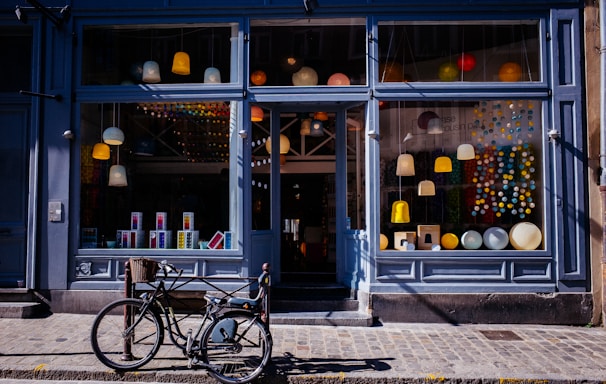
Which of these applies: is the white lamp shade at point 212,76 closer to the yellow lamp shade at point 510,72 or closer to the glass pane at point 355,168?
the glass pane at point 355,168

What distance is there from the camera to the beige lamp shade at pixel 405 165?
319 inches

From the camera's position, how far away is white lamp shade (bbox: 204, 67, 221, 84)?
8188 millimetres

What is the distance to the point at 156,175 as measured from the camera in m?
8.32

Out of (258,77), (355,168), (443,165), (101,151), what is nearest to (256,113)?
(258,77)

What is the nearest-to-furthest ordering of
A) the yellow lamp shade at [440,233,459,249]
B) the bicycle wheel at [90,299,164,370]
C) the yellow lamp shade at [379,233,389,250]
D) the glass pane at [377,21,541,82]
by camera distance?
1. the bicycle wheel at [90,299,164,370]
2. the yellow lamp shade at [379,233,389,250]
3. the yellow lamp shade at [440,233,459,249]
4. the glass pane at [377,21,541,82]

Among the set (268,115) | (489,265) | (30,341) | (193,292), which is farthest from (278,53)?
(30,341)

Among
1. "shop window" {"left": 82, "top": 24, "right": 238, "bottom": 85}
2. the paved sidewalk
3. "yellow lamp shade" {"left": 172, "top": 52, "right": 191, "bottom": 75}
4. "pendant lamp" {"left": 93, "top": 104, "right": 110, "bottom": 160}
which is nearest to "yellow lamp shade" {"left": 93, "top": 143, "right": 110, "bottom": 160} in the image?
"pendant lamp" {"left": 93, "top": 104, "right": 110, "bottom": 160}

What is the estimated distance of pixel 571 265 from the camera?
7543 mm

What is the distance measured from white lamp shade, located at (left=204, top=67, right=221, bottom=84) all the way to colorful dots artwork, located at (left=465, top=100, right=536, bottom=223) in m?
4.26

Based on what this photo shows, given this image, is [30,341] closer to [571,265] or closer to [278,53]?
[278,53]

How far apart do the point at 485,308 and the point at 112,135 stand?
262 inches

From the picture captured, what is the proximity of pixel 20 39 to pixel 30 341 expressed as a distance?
17.4ft

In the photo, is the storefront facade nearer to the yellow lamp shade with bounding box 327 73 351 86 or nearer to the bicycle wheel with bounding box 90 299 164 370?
the yellow lamp shade with bounding box 327 73 351 86

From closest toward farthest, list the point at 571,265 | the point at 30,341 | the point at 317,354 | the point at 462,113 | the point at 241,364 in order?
the point at 241,364, the point at 317,354, the point at 30,341, the point at 571,265, the point at 462,113
